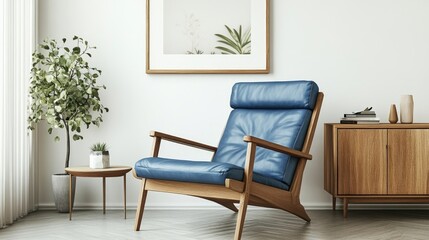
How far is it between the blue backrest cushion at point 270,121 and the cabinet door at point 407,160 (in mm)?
782

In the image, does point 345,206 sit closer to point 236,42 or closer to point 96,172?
point 236,42

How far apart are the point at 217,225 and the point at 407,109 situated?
5.62 ft

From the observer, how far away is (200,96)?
4.95 metres

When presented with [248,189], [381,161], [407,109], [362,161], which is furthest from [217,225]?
[407,109]

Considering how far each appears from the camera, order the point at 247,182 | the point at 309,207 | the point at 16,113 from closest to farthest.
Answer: the point at 247,182, the point at 16,113, the point at 309,207

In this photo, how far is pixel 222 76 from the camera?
4.95m

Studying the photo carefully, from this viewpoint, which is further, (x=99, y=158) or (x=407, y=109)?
(x=407, y=109)

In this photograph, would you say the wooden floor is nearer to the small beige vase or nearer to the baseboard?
the baseboard

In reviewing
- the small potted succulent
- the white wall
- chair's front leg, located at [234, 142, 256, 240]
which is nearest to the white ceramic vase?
the white wall

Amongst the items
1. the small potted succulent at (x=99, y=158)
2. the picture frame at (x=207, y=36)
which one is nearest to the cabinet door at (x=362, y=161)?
the picture frame at (x=207, y=36)

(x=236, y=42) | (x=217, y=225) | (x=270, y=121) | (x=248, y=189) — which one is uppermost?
(x=236, y=42)

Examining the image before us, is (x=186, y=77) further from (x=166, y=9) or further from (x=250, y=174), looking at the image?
(x=250, y=174)

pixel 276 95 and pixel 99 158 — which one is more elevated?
pixel 276 95

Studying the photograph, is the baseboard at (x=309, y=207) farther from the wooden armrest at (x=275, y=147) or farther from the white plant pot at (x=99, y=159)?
the wooden armrest at (x=275, y=147)
